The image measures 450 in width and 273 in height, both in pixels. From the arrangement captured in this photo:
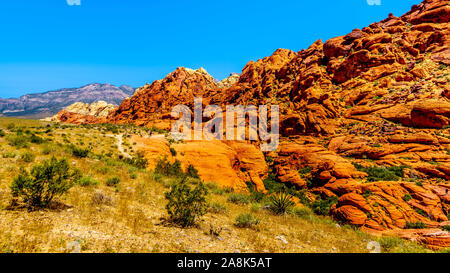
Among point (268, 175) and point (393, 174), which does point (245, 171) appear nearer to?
point (268, 175)

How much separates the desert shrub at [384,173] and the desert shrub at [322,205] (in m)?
4.06

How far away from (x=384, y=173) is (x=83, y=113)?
114 m

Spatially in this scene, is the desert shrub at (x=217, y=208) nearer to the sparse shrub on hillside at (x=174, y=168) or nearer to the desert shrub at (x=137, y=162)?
the sparse shrub on hillside at (x=174, y=168)

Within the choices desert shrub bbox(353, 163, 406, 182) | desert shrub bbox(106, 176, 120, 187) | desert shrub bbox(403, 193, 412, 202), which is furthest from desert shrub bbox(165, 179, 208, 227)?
desert shrub bbox(353, 163, 406, 182)

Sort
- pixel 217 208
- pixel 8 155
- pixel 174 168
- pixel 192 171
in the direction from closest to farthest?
1. pixel 217 208
2. pixel 8 155
3. pixel 174 168
4. pixel 192 171

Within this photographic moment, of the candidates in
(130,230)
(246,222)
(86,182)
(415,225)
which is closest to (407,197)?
(415,225)

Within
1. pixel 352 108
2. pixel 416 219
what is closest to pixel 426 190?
pixel 416 219

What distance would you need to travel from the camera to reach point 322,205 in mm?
16641

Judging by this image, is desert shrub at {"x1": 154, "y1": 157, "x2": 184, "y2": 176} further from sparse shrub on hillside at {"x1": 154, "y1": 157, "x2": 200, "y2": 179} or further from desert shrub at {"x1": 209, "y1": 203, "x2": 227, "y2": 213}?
desert shrub at {"x1": 209, "y1": 203, "x2": 227, "y2": 213}

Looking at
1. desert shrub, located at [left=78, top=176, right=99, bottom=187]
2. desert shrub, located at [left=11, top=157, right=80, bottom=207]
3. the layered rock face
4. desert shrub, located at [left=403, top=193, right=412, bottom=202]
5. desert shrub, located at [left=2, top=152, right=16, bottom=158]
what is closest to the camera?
desert shrub, located at [left=11, top=157, right=80, bottom=207]

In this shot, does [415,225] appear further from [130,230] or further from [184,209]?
[130,230]

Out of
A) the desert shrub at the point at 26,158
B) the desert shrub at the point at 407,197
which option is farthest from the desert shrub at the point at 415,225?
the desert shrub at the point at 26,158

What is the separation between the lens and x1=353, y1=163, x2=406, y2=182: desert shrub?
16.9 meters

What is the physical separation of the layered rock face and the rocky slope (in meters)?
37.8
